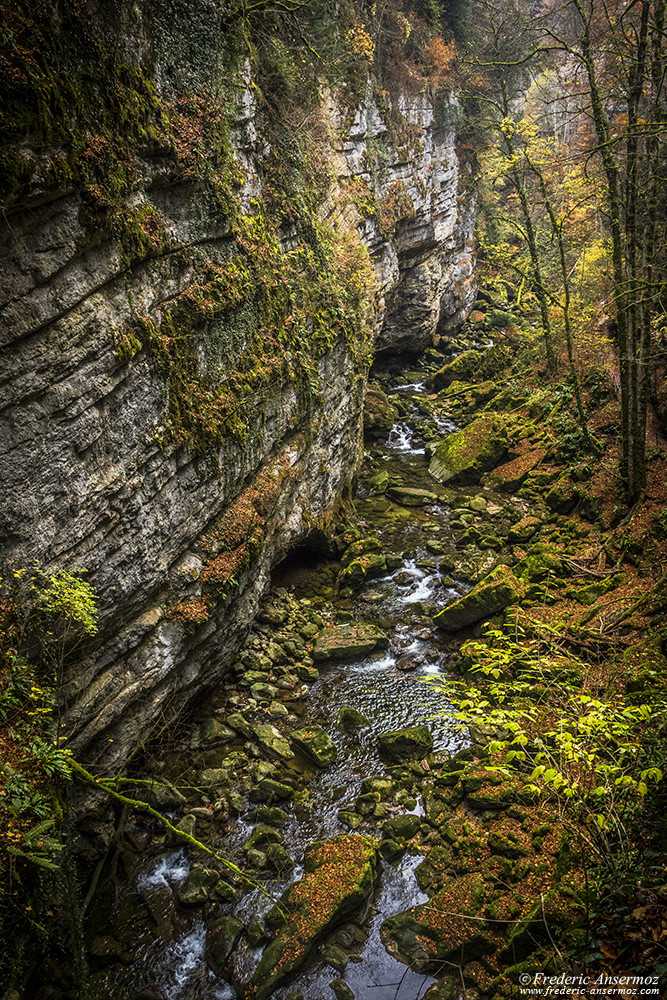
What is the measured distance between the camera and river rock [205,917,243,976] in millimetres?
6016

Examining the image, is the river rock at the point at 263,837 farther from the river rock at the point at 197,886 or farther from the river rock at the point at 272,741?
the river rock at the point at 272,741

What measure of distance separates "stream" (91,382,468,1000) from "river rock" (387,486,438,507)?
2.60 feet

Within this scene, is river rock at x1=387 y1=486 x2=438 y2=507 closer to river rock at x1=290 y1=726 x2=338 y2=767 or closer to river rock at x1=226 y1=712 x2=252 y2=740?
river rock at x1=290 y1=726 x2=338 y2=767

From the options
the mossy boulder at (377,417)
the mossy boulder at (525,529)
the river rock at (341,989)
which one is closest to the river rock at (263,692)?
the river rock at (341,989)

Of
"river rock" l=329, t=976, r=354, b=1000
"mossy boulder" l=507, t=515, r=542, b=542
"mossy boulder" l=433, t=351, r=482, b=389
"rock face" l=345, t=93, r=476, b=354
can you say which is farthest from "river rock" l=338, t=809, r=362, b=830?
"mossy boulder" l=433, t=351, r=482, b=389

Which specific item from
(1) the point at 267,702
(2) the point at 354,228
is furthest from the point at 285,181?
(1) the point at 267,702

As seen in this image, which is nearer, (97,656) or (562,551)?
(97,656)

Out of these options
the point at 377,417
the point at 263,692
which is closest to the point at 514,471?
the point at 377,417

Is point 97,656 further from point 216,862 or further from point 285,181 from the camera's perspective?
point 285,181

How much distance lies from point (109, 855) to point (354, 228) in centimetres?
1643

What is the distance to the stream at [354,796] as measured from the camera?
19.3 ft

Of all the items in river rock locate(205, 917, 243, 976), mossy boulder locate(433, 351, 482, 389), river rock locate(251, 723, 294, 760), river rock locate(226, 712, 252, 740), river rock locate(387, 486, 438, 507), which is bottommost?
river rock locate(205, 917, 243, 976)

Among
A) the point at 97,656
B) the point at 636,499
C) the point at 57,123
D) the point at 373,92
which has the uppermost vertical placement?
the point at 373,92

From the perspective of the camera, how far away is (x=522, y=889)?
5.98m
